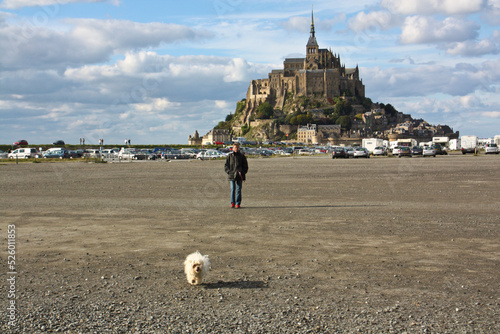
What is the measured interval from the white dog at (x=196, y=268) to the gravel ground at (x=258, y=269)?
0.11 m

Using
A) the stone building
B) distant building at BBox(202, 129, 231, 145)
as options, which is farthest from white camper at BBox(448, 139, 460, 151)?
distant building at BBox(202, 129, 231, 145)

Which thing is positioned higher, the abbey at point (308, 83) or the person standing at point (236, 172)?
the abbey at point (308, 83)

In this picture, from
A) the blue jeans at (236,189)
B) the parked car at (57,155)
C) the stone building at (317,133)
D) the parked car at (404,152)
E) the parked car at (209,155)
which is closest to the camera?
the blue jeans at (236,189)

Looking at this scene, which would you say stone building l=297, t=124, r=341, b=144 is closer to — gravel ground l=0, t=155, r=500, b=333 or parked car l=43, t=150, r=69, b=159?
parked car l=43, t=150, r=69, b=159

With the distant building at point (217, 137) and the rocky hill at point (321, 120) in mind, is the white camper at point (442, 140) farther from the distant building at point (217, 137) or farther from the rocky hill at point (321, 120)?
the distant building at point (217, 137)

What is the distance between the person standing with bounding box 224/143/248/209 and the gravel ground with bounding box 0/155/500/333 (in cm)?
33

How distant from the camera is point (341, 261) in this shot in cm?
695

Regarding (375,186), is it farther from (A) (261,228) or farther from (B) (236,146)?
(A) (261,228)

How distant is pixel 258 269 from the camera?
6578mm

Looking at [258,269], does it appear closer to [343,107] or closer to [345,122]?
[345,122]

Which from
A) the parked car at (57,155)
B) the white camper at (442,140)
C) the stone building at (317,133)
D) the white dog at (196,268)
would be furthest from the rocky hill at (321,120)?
the white dog at (196,268)

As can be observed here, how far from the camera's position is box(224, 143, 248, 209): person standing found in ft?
42.7

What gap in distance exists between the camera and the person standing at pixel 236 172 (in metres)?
13.0

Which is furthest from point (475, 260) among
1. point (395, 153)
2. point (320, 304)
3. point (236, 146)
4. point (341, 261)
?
point (395, 153)
